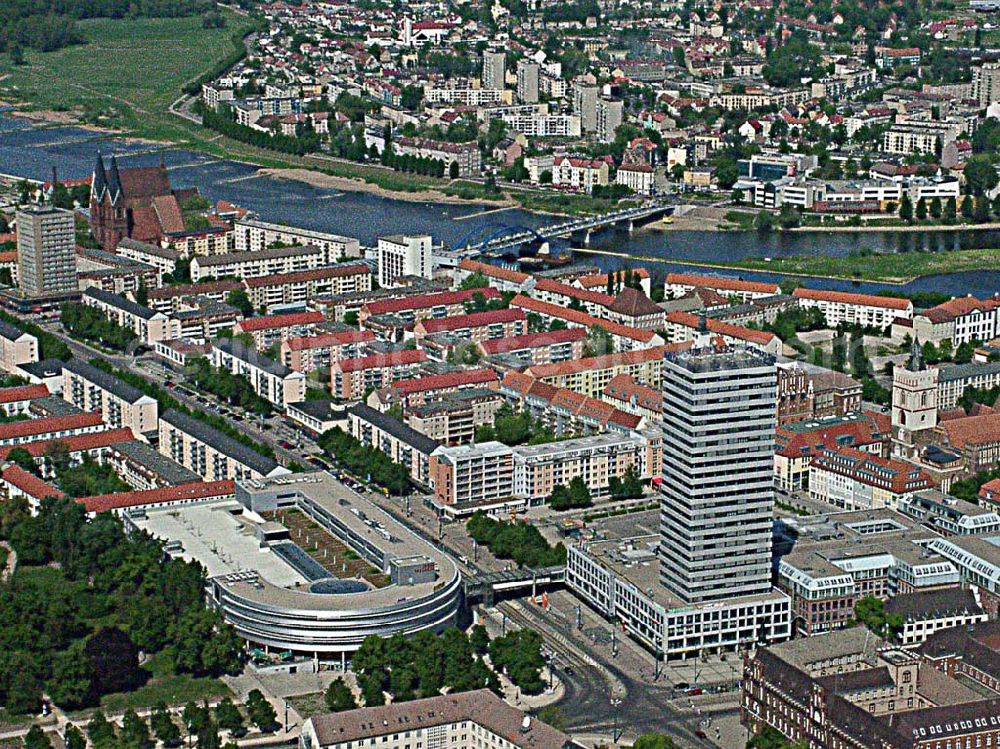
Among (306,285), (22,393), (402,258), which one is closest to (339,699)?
(22,393)

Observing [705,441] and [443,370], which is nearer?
[705,441]

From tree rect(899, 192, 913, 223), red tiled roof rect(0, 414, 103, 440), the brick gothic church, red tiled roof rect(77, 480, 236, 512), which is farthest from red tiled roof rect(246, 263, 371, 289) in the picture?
tree rect(899, 192, 913, 223)

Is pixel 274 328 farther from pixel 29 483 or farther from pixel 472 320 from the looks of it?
pixel 29 483

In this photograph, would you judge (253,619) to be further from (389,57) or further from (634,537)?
(389,57)

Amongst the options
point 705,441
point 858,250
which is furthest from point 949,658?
point 858,250

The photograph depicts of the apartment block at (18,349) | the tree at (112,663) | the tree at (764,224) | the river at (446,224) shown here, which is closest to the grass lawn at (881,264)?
the river at (446,224)

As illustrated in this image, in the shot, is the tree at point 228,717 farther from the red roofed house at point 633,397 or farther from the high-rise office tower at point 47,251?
the high-rise office tower at point 47,251
